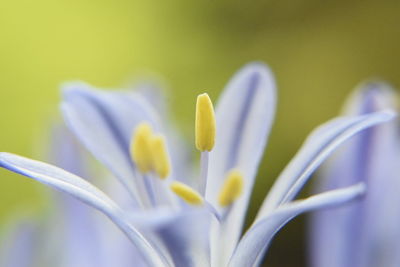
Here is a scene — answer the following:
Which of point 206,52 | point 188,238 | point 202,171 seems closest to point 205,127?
point 202,171

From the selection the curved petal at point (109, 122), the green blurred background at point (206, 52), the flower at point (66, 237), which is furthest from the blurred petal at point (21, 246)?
the green blurred background at point (206, 52)

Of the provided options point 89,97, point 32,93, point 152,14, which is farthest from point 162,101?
point 152,14

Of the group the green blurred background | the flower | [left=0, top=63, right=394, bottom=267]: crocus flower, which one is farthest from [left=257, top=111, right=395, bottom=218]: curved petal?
the green blurred background

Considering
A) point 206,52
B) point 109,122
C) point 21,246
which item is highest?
point 206,52

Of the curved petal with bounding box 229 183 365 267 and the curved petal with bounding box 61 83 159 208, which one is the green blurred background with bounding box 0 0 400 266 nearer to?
the curved petal with bounding box 61 83 159 208

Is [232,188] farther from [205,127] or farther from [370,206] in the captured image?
[370,206]

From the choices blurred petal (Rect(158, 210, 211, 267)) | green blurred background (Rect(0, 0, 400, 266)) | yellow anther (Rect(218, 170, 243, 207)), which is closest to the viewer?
blurred petal (Rect(158, 210, 211, 267))

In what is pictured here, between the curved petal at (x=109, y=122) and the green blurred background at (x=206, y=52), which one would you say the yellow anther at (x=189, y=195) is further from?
the green blurred background at (x=206, y=52)
